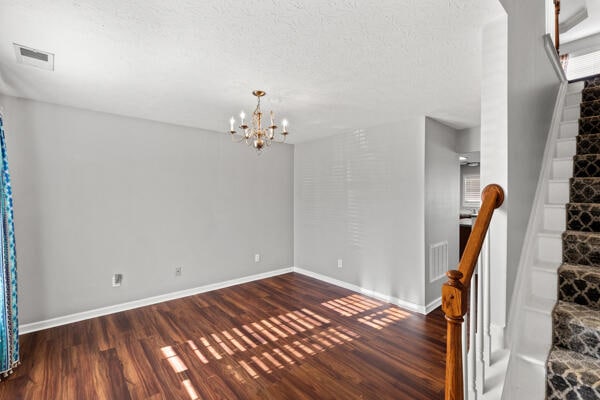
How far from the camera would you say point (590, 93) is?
2.40 m

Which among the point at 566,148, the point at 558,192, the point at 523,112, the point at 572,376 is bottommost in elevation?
the point at 572,376

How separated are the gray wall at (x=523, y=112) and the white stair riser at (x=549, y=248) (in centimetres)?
16

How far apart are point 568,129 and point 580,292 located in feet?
4.99

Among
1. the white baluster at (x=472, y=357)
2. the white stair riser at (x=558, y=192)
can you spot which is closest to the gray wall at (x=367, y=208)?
the white stair riser at (x=558, y=192)

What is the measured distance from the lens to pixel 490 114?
149 centimetres

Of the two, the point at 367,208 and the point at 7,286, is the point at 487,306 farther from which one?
the point at 7,286

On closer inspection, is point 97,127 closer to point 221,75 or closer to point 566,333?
point 221,75

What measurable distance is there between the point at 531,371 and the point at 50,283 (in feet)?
13.7

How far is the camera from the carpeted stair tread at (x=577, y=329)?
1.24 m

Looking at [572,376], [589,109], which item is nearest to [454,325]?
[572,376]

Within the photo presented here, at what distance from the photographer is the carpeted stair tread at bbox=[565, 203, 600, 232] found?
167 centimetres

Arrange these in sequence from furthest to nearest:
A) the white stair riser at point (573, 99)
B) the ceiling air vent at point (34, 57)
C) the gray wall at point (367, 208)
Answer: the gray wall at point (367, 208) < the white stair riser at point (573, 99) < the ceiling air vent at point (34, 57)

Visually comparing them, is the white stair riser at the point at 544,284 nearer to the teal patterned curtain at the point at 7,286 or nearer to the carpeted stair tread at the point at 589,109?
Answer: the carpeted stair tread at the point at 589,109

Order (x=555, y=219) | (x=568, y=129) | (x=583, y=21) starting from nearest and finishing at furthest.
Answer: (x=555, y=219) < (x=568, y=129) < (x=583, y=21)
